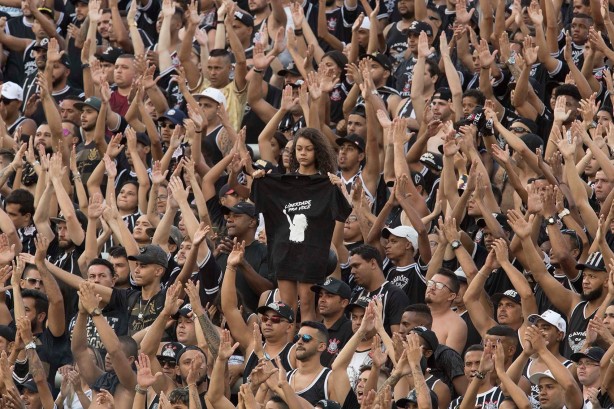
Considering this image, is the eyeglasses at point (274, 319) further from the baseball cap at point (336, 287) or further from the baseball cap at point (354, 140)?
the baseball cap at point (354, 140)

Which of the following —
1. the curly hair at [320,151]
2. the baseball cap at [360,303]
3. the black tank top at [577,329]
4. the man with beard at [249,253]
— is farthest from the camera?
the man with beard at [249,253]

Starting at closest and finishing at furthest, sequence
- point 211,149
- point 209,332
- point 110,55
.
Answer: point 209,332 < point 211,149 < point 110,55

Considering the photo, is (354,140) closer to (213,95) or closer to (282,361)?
(213,95)

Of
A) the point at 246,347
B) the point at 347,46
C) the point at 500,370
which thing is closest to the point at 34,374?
the point at 246,347

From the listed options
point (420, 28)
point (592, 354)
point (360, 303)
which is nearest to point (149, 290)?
point (360, 303)

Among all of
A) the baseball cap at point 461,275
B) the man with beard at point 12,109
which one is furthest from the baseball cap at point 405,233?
the man with beard at point 12,109

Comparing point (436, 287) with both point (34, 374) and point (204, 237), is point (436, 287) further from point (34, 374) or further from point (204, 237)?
point (34, 374)

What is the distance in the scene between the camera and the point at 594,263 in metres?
12.5

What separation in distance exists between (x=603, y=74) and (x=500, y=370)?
477 cm

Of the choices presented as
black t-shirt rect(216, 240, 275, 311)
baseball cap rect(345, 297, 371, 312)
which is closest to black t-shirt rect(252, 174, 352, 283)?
black t-shirt rect(216, 240, 275, 311)

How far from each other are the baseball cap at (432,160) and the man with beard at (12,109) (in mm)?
4312

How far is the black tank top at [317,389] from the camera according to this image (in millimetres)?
11789

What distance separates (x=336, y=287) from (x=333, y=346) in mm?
412

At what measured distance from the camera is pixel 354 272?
12969mm
